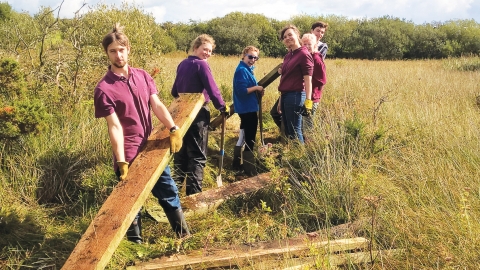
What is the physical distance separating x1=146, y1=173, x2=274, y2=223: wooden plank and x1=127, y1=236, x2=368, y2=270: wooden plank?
95 cm

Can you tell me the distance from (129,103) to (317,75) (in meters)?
3.12

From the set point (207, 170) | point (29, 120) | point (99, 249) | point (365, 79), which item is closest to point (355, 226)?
point (99, 249)

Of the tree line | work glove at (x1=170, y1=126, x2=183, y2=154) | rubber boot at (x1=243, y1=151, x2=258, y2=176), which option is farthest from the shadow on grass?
the tree line

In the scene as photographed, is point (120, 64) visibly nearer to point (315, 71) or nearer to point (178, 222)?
point (178, 222)

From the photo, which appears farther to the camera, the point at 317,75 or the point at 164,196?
the point at 317,75

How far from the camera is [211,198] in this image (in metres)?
4.00

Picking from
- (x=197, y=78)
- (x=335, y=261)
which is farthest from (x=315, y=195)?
(x=197, y=78)

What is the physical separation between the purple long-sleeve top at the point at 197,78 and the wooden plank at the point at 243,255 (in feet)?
6.44

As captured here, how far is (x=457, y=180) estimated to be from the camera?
3424 mm

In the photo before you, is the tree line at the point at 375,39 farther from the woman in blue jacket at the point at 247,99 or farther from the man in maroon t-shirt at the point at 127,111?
the man in maroon t-shirt at the point at 127,111

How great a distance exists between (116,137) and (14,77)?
2.85 m

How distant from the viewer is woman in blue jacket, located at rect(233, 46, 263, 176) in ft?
17.2

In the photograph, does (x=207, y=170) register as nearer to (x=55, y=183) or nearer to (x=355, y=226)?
(x=55, y=183)

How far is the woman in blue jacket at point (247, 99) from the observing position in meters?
5.25
